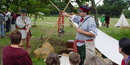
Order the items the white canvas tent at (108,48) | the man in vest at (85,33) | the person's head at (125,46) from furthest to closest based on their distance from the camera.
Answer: the white canvas tent at (108,48) → the man in vest at (85,33) → the person's head at (125,46)

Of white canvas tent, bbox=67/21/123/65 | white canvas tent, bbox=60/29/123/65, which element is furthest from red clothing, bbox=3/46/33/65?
white canvas tent, bbox=67/21/123/65

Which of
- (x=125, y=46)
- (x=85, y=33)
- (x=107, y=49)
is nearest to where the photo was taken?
(x=125, y=46)

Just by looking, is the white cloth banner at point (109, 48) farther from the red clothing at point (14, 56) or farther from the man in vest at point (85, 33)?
the red clothing at point (14, 56)

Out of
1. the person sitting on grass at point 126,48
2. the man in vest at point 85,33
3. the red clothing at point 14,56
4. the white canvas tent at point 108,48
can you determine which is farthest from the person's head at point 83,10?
the white canvas tent at point 108,48

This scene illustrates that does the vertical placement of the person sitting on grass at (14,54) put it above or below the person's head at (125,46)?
below

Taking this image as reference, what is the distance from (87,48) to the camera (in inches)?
117

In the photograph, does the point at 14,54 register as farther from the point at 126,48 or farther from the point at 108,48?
the point at 108,48

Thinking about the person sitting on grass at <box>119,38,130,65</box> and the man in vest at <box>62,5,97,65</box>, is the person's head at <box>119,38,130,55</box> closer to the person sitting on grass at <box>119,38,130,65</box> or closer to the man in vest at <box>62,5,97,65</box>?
the person sitting on grass at <box>119,38,130,65</box>

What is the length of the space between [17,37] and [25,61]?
347 mm

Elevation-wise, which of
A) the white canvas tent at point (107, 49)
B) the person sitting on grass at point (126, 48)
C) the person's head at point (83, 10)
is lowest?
the white canvas tent at point (107, 49)

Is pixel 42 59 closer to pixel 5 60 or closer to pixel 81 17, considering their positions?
pixel 81 17

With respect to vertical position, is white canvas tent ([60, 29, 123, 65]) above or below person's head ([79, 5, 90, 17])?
below

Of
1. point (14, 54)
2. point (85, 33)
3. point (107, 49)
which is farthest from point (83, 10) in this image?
point (107, 49)

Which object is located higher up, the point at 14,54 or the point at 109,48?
the point at 14,54
